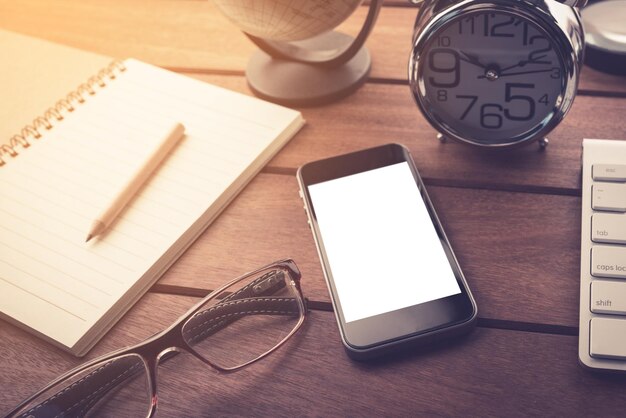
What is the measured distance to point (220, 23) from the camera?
3.56ft

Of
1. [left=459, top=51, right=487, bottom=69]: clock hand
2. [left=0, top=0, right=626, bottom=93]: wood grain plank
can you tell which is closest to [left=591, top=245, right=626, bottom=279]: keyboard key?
[left=459, top=51, right=487, bottom=69]: clock hand

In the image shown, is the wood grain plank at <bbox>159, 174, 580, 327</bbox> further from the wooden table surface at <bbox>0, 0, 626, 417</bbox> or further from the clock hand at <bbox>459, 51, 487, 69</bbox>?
the clock hand at <bbox>459, 51, 487, 69</bbox>

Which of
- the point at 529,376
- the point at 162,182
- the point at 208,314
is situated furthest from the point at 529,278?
the point at 162,182

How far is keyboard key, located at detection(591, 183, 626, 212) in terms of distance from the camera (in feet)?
2.14

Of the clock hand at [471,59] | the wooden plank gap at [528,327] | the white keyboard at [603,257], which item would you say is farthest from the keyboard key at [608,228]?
the clock hand at [471,59]

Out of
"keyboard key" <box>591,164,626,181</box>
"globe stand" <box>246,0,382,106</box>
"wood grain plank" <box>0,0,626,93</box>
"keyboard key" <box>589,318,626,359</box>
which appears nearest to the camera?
"keyboard key" <box>589,318,626,359</box>

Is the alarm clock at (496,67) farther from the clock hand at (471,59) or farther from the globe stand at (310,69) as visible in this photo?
the globe stand at (310,69)

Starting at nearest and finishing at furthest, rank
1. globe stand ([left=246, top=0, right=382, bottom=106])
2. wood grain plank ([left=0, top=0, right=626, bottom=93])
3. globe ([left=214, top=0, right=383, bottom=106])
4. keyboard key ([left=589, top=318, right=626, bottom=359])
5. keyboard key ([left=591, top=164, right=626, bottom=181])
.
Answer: keyboard key ([left=589, top=318, right=626, bottom=359])
keyboard key ([left=591, top=164, right=626, bottom=181])
globe ([left=214, top=0, right=383, bottom=106])
globe stand ([left=246, top=0, right=382, bottom=106])
wood grain plank ([left=0, top=0, right=626, bottom=93])

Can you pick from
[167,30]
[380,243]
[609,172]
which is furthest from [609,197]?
[167,30]

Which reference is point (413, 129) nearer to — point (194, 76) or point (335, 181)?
point (335, 181)

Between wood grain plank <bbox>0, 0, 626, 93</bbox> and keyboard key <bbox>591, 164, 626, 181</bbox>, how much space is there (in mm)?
354

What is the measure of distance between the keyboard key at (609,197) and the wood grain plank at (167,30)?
0.37 m

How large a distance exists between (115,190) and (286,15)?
324 millimetres

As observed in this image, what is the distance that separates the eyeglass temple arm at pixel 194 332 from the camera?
1.95ft
